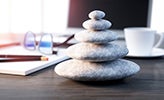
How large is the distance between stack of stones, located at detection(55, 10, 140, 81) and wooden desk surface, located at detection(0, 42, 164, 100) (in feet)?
0.07

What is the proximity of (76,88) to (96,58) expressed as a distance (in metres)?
0.07

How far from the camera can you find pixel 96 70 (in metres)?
0.56

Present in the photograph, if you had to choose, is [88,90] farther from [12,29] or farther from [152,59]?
[12,29]

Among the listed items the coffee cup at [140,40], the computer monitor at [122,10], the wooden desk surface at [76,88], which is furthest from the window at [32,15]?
the wooden desk surface at [76,88]

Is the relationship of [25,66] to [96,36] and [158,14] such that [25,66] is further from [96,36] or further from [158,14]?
[158,14]

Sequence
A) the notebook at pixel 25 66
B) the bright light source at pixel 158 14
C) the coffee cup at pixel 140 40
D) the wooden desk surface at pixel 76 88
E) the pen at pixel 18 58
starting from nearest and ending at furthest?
the wooden desk surface at pixel 76 88, the notebook at pixel 25 66, the pen at pixel 18 58, the coffee cup at pixel 140 40, the bright light source at pixel 158 14

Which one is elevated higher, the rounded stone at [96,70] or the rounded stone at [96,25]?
the rounded stone at [96,25]

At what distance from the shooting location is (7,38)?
1.24 m

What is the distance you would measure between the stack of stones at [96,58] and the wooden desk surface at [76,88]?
0.8 inches

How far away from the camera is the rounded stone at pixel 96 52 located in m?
0.56

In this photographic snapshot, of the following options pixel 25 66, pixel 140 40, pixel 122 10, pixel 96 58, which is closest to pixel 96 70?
pixel 96 58

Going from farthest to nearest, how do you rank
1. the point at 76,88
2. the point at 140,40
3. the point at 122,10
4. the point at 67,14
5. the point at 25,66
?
1. the point at 67,14
2. the point at 122,10
3. the point at 140,40
4. the point at 25,66
5. the point at 76,88

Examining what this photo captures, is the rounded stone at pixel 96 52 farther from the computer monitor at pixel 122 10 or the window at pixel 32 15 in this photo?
the window at pixel 32 15

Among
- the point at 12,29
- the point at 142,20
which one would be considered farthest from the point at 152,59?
the point at 12,29
